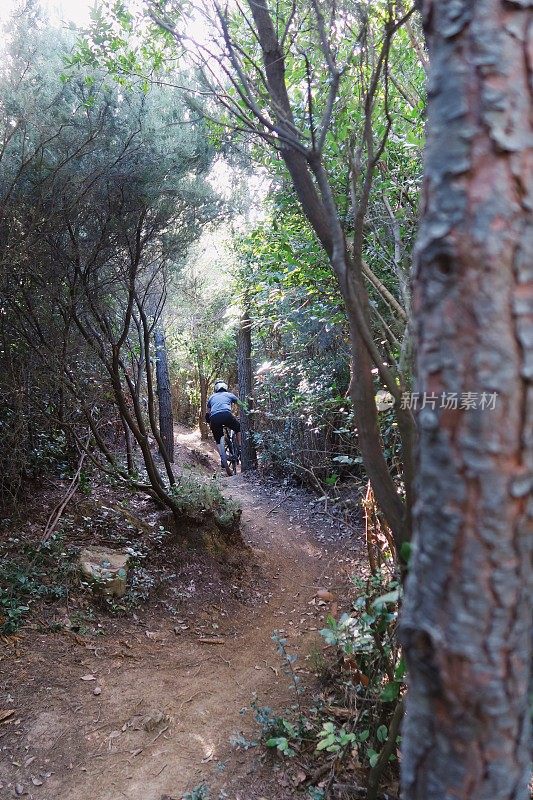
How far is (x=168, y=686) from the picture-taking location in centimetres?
373

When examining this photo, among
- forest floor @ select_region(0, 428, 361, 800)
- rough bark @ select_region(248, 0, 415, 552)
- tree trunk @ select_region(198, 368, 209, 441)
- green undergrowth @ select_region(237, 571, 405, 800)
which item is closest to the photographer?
rough bark @ select_region(248, 0, 415, 552)

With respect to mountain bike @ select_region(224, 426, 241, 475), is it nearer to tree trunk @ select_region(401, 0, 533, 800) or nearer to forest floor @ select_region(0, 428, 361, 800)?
forest floor @ select_region(0, 428, 361, 800)

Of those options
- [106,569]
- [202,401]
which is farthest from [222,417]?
[202,401]

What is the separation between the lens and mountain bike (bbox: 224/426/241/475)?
10062 millimetres

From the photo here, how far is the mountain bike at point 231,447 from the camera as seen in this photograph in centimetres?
1006

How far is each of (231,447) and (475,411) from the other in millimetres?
9413

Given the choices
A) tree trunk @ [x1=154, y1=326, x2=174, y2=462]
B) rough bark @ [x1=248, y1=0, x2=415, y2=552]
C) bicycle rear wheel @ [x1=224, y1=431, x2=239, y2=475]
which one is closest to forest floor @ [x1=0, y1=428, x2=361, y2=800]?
rough bark @ [x1=248, y1=0, x2=415, y2=552]

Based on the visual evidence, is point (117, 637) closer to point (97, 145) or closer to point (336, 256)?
point (336, 256)

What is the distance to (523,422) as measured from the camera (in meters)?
0.89

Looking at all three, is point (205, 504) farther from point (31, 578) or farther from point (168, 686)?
point (168, 686)

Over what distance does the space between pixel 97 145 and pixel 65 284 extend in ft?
4.83

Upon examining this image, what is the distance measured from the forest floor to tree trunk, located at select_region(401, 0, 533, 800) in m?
2.26

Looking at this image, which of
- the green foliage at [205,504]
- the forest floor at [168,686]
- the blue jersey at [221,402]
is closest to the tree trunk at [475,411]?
the forest floor at [168,686]

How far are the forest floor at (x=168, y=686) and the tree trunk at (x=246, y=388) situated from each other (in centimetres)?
462
